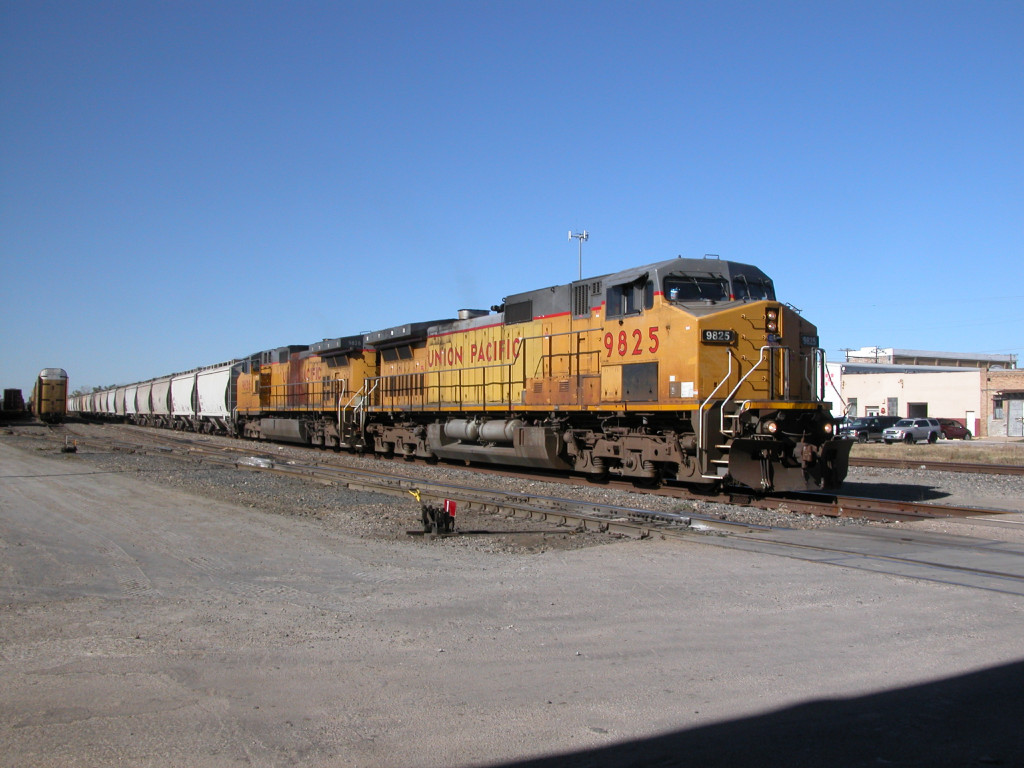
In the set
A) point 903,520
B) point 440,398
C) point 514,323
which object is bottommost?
point 903,520

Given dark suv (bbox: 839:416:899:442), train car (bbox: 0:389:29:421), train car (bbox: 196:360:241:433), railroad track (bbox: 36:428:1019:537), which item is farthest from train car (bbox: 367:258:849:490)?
train car (bbox: 0:389:29:421)

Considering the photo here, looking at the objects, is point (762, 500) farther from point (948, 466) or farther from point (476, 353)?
point (948, 466)

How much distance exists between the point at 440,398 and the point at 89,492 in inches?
345

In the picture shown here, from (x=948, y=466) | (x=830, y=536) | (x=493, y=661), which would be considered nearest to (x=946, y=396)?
(x=948, y=466)

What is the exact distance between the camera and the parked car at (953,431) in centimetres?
4312

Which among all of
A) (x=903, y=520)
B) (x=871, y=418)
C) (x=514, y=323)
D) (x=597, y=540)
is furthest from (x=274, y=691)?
(x=871, y=418)

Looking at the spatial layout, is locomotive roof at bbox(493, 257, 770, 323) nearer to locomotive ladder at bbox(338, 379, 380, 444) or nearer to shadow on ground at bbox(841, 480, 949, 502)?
shadow on ground at bbox(841, 480, 949, 502)

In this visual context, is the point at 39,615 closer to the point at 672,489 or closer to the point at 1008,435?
the point at 672,489

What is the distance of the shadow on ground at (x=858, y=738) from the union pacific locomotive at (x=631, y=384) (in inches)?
321

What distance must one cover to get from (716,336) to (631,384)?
1935 mm

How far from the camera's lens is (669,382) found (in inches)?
517

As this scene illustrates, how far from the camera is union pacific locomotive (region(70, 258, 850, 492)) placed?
497 inches

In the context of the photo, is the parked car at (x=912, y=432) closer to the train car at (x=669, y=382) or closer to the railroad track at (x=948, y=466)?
the railroad track at (x=948, y=466)

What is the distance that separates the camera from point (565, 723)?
4020mm
